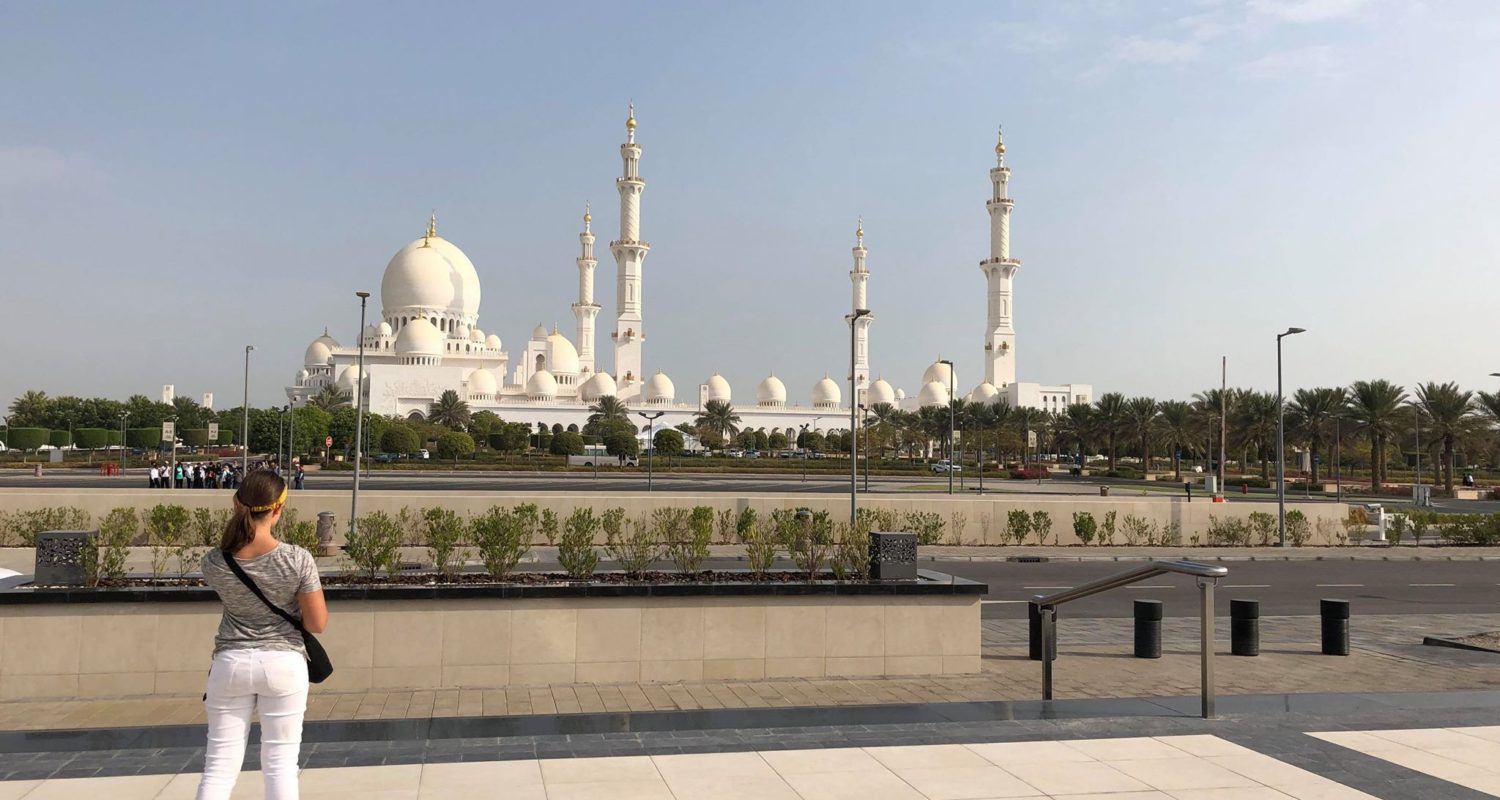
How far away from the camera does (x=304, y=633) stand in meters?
4.28

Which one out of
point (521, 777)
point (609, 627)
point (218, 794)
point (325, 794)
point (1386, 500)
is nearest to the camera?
point (218, 794)

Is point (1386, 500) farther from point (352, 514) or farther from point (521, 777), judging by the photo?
point (521, 777)

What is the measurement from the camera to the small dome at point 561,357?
111 m

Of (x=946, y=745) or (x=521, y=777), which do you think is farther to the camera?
(x=946, y=745)

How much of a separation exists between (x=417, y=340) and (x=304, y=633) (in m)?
96.9

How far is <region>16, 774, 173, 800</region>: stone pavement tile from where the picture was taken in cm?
526

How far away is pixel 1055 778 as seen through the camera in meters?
5.78

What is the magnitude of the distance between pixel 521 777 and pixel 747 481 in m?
49.0

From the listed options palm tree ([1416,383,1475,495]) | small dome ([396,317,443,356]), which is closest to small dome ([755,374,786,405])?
small dome ([396,317,443,356])

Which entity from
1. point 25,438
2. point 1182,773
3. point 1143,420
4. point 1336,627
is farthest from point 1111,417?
point 25,438

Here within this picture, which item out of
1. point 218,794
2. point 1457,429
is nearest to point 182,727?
point 218,794

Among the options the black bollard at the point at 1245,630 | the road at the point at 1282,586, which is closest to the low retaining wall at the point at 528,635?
the black bollard at the point at 1245,630

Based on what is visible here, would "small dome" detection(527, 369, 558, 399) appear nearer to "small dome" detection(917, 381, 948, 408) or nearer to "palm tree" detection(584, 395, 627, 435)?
"palm tree" detection(584, 395, 627, 435)

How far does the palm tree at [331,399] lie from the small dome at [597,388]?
23141mm
